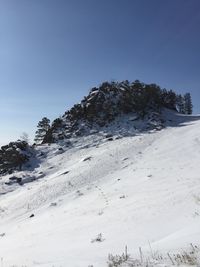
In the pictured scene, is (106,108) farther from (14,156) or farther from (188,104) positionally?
(188,104)

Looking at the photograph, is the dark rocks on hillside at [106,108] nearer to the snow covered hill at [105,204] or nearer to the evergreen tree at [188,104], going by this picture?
the snow covered hill at [105,204]

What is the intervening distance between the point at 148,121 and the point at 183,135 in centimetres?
1514

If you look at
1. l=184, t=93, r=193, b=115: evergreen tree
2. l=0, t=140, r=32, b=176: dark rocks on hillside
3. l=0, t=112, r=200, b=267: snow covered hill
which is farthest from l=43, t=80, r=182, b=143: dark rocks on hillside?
l=184, t=93, r=193, b=115: evergreen tree

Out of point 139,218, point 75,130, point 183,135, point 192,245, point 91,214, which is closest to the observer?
point 192,245

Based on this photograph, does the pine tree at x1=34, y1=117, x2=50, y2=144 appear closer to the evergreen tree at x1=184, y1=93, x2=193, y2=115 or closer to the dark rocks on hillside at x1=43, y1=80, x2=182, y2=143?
the dark rocks on hillside at x1=43, y1=80, x2=182, y2=143

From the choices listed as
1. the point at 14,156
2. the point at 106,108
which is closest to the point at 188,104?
the point at 106,108

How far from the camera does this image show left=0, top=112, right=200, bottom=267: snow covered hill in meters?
8.99

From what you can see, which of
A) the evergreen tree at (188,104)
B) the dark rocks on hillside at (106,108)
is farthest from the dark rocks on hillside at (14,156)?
the evergreen tree at (188,104)

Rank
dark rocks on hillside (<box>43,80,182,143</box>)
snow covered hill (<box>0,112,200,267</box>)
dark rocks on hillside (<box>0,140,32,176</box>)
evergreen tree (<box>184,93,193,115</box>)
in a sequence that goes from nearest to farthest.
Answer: snow covered hill (<box>0,112,200,267</box>)
dark rocks on hillside (<box>0,140,32,176</box>)
dark rocks on hillside (<box>43,80,182,143</box>)
evergreen tree (<box>184,93,193,115</box>)

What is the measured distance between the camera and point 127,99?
6028 cm

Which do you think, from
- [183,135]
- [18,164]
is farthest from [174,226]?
[18,164]

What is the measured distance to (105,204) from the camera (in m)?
18.3

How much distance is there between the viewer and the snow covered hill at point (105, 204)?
899 centimetres

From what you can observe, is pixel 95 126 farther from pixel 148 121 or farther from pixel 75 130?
pixel 148 121
